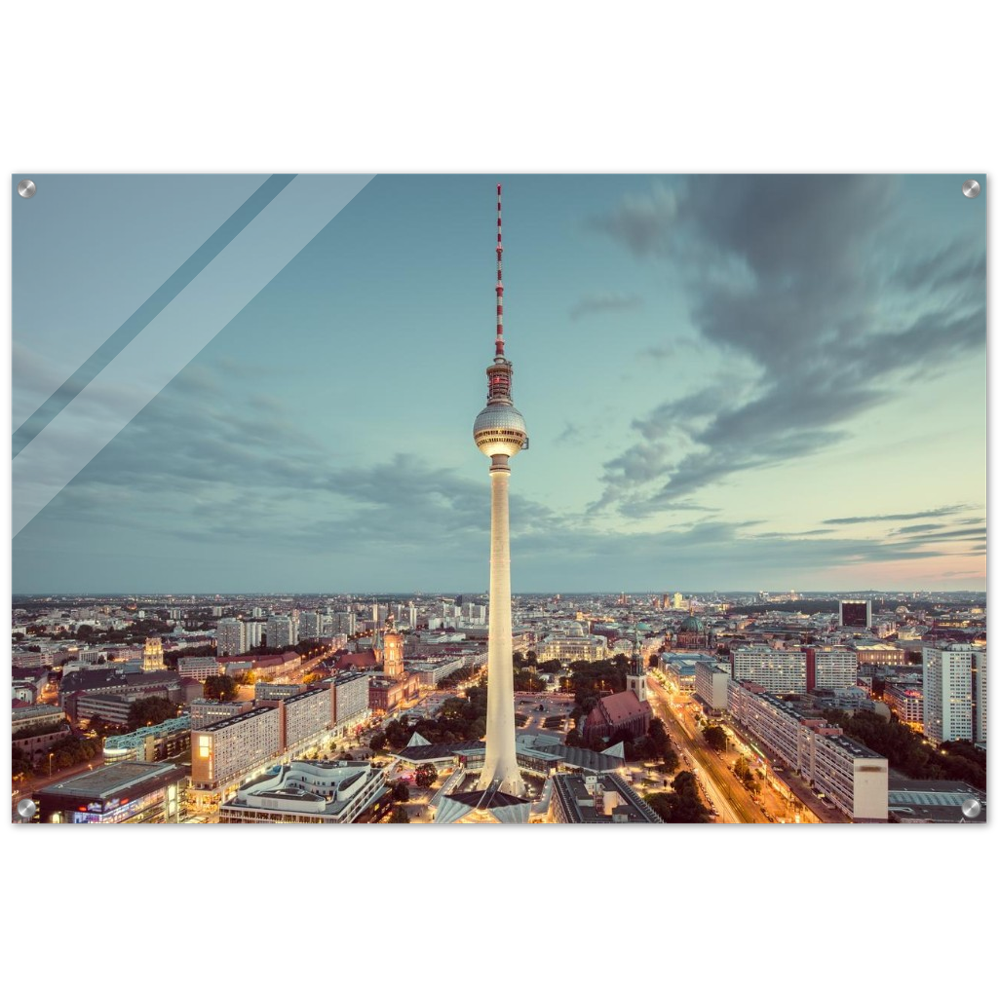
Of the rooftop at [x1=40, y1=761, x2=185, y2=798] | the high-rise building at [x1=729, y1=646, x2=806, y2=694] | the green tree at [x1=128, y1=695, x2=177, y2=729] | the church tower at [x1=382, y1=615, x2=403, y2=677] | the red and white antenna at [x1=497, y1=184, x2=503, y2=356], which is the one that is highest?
the red and white antenna at [x1=497, y1=184, x2=503, y2=356]

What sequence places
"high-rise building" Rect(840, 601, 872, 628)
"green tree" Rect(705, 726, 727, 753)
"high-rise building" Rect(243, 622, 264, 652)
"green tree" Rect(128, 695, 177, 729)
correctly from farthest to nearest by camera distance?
"high-rise building" Rect(243, 622, 264, 652) → "green tree" Rect(705, 726, 727, 753) → "green tree" Rect(128, 695, 177, 729) → "high-rise building" Rect(840, 601, 872, 628)

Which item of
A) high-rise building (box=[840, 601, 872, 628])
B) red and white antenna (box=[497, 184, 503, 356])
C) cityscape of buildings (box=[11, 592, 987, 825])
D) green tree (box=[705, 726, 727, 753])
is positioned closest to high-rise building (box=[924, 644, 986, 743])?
cityscape of buildings (box=[11, 592, 987, 825])

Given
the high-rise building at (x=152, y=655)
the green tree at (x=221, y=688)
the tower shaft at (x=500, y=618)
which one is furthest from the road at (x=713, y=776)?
the high-rise building at (x=152, y=655)

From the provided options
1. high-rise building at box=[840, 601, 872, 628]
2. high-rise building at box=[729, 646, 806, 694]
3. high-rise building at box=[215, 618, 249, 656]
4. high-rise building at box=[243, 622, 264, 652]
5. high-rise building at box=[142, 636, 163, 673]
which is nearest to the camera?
high-rise building at box=[840, 601, 872, 628]

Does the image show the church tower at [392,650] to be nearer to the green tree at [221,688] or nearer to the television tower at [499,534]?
the green tree at [221,688]

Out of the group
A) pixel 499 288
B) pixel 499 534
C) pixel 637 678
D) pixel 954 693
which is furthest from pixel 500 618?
pixel 954 693

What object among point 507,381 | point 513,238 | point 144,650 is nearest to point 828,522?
point 513,238

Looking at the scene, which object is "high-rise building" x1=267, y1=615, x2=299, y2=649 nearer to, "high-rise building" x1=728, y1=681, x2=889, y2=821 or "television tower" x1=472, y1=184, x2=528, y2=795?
"television tower" x1=472, y1=184, x2=528, y2=795
